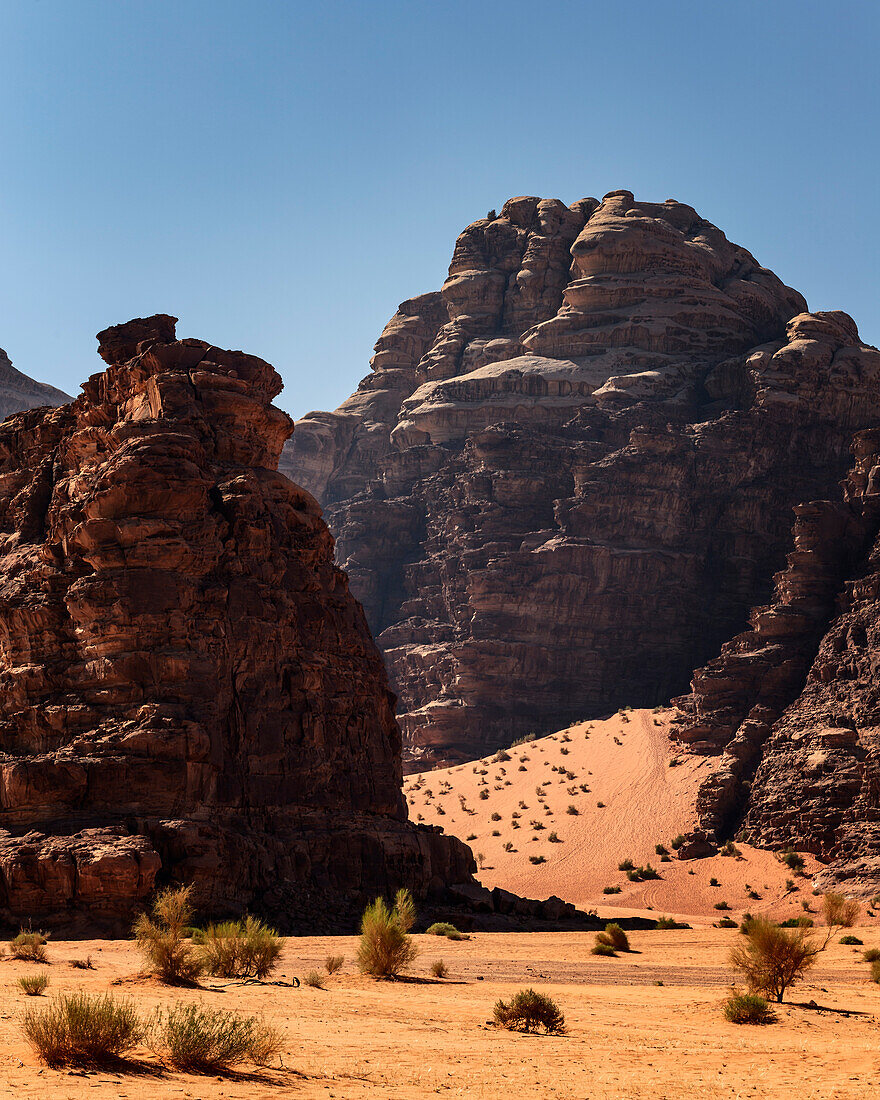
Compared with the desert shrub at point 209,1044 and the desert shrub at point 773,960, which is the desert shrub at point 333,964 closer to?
the desert shrub at point 773,960

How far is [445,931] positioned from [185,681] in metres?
10.7

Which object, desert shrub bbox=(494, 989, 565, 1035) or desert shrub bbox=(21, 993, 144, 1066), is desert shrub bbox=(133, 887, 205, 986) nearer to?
desert shrub bbox=(494, 989, 565, 1035)

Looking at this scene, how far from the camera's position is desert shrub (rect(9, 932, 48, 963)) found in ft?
83.6

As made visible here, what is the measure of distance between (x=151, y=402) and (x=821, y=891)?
111ft

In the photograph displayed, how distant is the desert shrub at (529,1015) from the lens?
1803cm

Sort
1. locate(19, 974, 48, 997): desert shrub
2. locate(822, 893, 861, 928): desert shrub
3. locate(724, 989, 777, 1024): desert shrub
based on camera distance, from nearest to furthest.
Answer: locate(19, 974, 48, 997): desert shrub, locate(724, 989, 777, 1024): desert shrub, locate(822, 893, 861, 928): desert shrub

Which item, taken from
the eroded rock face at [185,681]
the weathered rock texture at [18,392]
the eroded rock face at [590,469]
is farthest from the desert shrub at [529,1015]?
the weathered rock texture at [18,392]

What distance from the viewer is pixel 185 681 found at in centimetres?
3722

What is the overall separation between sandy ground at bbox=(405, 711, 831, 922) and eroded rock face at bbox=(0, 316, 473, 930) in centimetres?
1524

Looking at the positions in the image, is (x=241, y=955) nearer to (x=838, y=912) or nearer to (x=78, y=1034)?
(x=78, y=1034)

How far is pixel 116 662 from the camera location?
3675cm

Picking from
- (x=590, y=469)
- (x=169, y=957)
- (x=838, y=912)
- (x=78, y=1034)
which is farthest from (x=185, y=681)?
(x=590, y=469)

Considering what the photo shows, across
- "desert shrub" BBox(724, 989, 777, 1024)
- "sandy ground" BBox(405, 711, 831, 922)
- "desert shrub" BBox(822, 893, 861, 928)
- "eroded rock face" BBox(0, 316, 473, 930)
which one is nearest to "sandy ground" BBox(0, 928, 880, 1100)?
"desert shrub" BBox(724, 989, 777, 1024)

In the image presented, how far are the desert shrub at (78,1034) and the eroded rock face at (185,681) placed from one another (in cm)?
1871
